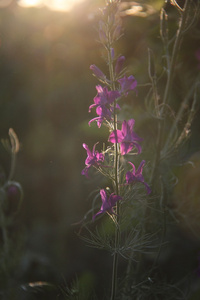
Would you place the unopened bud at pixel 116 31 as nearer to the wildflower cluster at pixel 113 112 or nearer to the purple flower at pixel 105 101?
the wildflower cluster at pixel 113 112

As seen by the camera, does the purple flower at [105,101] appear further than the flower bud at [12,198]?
No

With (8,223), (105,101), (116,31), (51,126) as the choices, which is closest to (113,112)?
(105,101)

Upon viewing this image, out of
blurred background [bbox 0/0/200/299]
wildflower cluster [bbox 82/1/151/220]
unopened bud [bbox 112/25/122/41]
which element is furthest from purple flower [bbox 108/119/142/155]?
blurred background [bbox 0/0/200/299]

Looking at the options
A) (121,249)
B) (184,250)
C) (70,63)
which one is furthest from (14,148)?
(70,63)

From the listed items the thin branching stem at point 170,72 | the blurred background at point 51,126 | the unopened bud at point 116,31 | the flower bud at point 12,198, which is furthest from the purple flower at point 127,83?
the blurred background at point 51,126

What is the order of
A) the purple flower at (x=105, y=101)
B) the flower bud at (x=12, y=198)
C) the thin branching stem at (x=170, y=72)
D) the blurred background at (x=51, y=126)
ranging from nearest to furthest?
the purple flower at (x=105, y=101)
the thin branching stem at (x=170, y=72)
the flower bud at (x=12, y=198)
the blurred background at (x=51, y=126)

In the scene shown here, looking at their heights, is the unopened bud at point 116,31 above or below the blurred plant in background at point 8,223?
above

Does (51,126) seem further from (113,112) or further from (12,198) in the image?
(113,112)

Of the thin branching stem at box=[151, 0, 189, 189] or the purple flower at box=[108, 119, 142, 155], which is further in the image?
the thin branching stem at box=[151, 0, 189, 189]

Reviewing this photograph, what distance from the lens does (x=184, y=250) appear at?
2293mm

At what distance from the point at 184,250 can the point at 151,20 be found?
1401mm

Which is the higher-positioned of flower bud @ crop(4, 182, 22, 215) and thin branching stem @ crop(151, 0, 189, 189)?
thin branching stem @ crop(151, 0, 189, 189)

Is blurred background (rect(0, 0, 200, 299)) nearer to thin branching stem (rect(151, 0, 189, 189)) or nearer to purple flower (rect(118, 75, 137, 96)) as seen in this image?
thin branching stem (rect(151, 0, 189, 189))

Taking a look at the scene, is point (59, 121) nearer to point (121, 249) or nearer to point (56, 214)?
point (56, 214)
